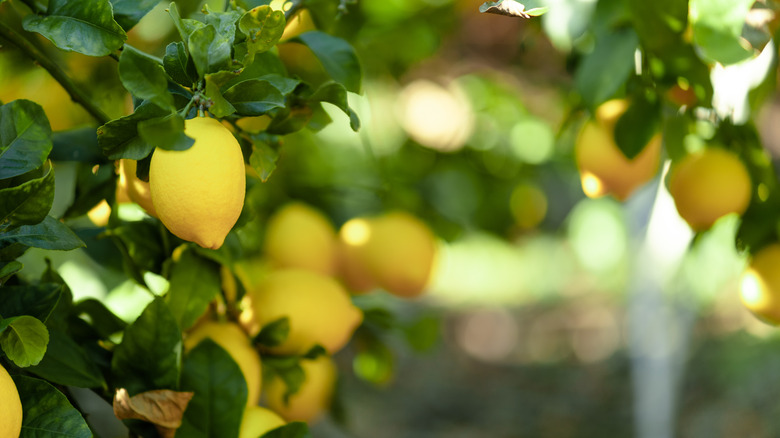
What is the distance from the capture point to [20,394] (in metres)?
0.34

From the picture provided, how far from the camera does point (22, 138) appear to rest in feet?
1.15

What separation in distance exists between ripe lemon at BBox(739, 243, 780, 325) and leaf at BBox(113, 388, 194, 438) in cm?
45

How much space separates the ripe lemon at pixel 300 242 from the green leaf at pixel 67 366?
27 cm

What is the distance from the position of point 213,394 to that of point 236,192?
5.5 inches

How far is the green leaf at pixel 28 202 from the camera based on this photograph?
322mm

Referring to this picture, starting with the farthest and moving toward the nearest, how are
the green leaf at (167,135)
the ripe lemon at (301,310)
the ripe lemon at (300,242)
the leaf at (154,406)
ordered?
1. the ripe lemon at (300,242)
2. the ripe lemon at (301,310)
3. the leaf at (154,406)
4. the green leaf at (167,135)

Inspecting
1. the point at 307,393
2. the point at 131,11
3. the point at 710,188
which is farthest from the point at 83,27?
the point at 710,188

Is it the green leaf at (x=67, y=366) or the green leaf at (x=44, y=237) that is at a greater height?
the green leaf at (x=44, y=237)

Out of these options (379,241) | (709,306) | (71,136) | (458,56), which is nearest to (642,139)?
(379,241)

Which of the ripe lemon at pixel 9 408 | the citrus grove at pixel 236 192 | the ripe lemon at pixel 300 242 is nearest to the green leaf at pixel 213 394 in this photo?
the citrus grove at pixel 236 192

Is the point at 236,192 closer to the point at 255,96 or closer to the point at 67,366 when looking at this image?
the point at 255,96

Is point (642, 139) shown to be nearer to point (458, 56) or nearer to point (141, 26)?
point (141, 26)

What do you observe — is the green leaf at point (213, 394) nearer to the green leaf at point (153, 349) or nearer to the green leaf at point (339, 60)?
the green leaf at point (153, 349)

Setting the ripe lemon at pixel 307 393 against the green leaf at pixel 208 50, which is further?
the ripe lemon at pixel 307 393
